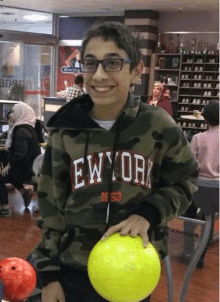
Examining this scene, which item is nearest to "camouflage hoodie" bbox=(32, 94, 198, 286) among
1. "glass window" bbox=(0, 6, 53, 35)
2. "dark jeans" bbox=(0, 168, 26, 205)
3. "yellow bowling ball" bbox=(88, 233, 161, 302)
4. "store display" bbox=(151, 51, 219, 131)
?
"yellow bowling ball" bbox=(88, 233, 161, 302)

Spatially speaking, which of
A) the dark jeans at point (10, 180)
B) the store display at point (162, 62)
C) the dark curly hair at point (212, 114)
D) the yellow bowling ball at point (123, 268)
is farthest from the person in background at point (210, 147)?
the store display at point (162, 62)

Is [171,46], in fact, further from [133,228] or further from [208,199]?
[133,228]

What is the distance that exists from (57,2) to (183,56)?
359 cm

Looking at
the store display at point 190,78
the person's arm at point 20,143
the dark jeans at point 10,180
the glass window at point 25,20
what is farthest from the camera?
the glass window at point 25,20

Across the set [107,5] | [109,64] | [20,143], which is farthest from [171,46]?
[109,64]

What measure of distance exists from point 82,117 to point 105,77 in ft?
0.51

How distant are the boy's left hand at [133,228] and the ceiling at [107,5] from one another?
32.6 ft

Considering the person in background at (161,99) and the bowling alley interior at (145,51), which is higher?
the bowling alley interior at (145,51)

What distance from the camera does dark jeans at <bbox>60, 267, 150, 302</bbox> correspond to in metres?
1.40

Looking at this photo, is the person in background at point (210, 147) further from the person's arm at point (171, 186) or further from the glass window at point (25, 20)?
the glass window at point (25, 20)

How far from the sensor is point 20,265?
1.98 meters

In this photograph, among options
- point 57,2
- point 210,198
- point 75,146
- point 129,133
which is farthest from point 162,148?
point 57,2

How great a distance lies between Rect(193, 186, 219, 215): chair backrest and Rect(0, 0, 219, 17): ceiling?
7.96m

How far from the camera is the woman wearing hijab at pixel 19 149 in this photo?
5352 millimetres
